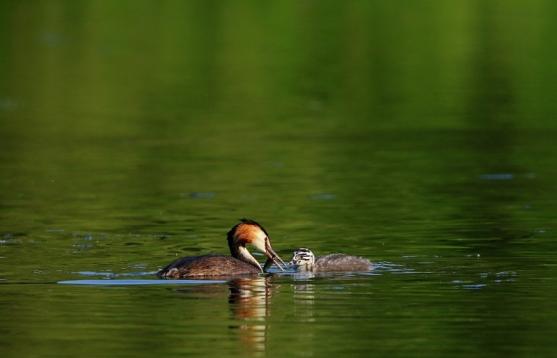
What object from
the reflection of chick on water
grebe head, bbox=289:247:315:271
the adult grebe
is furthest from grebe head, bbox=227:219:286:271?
the reflection of chick on water

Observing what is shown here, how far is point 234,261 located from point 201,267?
0.43 m

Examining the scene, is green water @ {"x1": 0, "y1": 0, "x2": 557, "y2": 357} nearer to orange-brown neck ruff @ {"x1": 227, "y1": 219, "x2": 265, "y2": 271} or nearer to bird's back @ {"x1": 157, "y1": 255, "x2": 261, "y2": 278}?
bird's back @ {"x1": 157, "y1": 255, "x2": 261, "y2": 278}

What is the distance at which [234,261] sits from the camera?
15609 millimetres

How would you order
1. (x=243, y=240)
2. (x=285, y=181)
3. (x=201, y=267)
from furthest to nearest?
(x=285, y=181)
(x=243, y=240)
(x=201, y=267)

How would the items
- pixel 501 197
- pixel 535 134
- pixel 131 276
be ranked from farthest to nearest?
pixel 535 134 → pixel 501 197 → pixel 131 276

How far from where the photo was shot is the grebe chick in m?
15.3

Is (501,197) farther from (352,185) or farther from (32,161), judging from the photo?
(32,161)

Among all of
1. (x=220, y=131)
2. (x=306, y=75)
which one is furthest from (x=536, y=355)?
(x=306, y=75)

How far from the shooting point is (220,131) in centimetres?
2842

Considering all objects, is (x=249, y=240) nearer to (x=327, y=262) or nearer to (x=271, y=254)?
(x=271, y=254)

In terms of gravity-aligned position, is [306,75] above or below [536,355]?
above

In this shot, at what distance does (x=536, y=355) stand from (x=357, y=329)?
58.9 inches

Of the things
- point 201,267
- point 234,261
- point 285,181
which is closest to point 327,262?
point 234,261

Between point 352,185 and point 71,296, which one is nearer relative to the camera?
point 71,296
